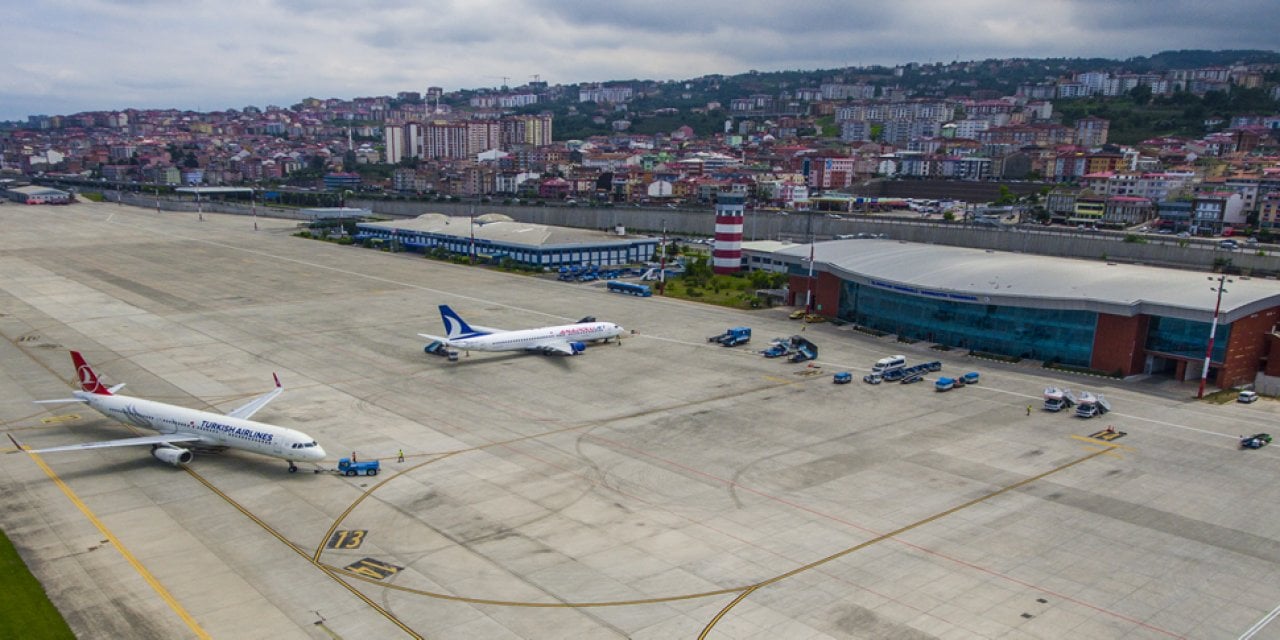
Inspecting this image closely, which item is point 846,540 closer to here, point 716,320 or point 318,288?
point 716,320

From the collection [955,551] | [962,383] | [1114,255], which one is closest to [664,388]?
[962,383]

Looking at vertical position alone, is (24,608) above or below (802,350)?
below

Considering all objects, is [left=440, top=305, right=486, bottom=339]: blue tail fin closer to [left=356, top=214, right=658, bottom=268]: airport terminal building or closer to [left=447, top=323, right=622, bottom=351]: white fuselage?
[left=447, top=323, right=622, bottom=351]: white fuselage

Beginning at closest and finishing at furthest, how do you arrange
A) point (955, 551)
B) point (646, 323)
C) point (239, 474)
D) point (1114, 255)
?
1. point (955, 551)
2. point (239, 474)
3. point (646, 323)
4. point (1114, 255)

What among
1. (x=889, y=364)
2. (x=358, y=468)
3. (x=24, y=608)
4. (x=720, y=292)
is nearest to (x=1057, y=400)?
(x=889, y=364)

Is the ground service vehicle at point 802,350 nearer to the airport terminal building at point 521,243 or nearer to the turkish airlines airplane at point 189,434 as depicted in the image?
the turkish airlines airplane at point 189,434

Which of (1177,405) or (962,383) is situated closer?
(1177,405)

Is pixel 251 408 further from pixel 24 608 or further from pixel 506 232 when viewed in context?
pixel 506 232
